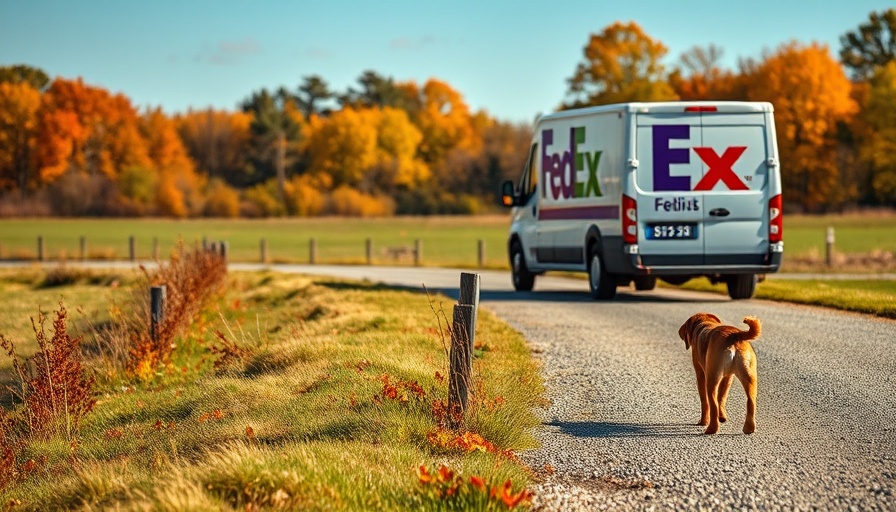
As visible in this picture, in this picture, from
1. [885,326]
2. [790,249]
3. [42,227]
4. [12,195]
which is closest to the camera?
[885,326]

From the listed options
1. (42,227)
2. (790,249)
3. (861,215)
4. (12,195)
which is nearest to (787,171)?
(861,215)

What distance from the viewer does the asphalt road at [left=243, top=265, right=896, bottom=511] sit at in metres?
6.80

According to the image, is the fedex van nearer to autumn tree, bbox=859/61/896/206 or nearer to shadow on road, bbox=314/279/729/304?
shadow on road, bbox=314/279/729/304

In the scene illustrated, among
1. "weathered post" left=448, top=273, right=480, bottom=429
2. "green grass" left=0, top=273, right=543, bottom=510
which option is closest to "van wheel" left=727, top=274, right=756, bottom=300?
"green grass" left=0, top=273, right=543, bottom=510

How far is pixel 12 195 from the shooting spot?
95.2m

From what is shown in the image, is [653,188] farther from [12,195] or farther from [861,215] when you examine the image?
[12,195]

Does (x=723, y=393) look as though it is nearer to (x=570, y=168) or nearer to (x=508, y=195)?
(x=570, y=168)

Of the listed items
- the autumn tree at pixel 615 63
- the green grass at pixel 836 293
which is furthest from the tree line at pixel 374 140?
the green grass at pixel 836 293

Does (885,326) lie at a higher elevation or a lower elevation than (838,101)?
lower

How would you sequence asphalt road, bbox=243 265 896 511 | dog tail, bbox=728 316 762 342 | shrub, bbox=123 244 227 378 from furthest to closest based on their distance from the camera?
shrub, bbox=123 244 227 378, dog tail, bbox=728 316 762 342, asphalt road, bbox=243 265 896 511

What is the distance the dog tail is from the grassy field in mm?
25245

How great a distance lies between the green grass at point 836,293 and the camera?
17625 millimetres

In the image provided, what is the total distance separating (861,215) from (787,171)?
5.19m

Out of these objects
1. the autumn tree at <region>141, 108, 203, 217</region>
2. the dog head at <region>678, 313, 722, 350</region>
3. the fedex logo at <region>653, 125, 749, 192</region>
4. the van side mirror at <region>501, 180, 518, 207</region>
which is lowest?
the dog head at <region>678, 313, 722, 350</region>
